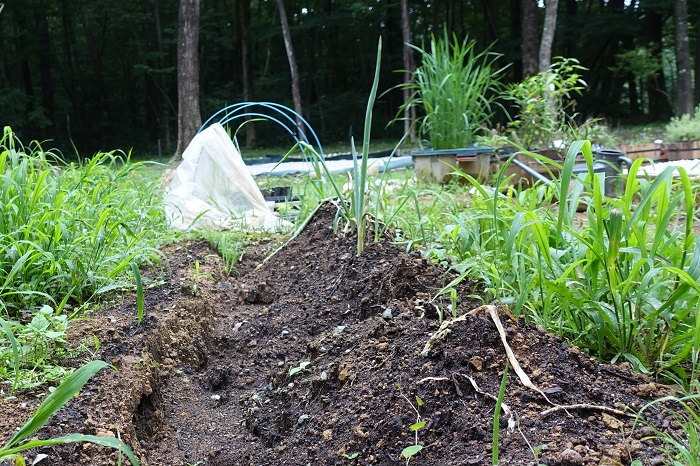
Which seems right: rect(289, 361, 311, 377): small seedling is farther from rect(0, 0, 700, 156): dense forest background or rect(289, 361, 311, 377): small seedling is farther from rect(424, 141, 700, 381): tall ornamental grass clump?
rect(0, 0, 700, 156): dense forest background

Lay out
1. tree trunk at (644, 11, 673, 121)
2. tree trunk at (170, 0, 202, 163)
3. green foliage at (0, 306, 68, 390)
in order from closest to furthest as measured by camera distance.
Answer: green foliage at (0, 306, 68, 390) < tree trunk at (170, 0, 202, 163) < tree trunk at (644, 11, 673, 121)

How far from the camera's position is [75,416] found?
4.58 ft

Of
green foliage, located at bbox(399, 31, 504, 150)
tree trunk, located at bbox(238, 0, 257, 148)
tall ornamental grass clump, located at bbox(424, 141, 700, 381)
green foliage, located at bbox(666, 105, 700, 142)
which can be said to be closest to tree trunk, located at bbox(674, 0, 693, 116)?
green foliage, located at bbox(666, 105, 700, 142)

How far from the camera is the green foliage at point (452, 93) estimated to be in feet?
15.3

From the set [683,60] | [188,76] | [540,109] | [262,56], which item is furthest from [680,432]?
[262,56]

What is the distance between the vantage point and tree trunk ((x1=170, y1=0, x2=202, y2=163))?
9.91m

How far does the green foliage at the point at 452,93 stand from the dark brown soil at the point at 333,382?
2.52m

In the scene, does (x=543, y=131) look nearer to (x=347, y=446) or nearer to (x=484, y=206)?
(x=484, y=206)

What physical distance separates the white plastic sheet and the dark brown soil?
124 cm

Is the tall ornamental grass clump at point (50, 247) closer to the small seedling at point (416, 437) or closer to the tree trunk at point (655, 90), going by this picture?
the small seedling at point (416, 437)

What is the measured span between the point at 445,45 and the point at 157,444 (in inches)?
157

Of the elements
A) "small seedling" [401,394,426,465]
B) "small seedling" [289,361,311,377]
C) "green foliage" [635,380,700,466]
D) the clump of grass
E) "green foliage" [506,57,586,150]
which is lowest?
"small seedling" [289,361,311,377]

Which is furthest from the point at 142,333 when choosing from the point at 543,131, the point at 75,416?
the point at 543,131

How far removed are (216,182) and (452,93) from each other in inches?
80.3
